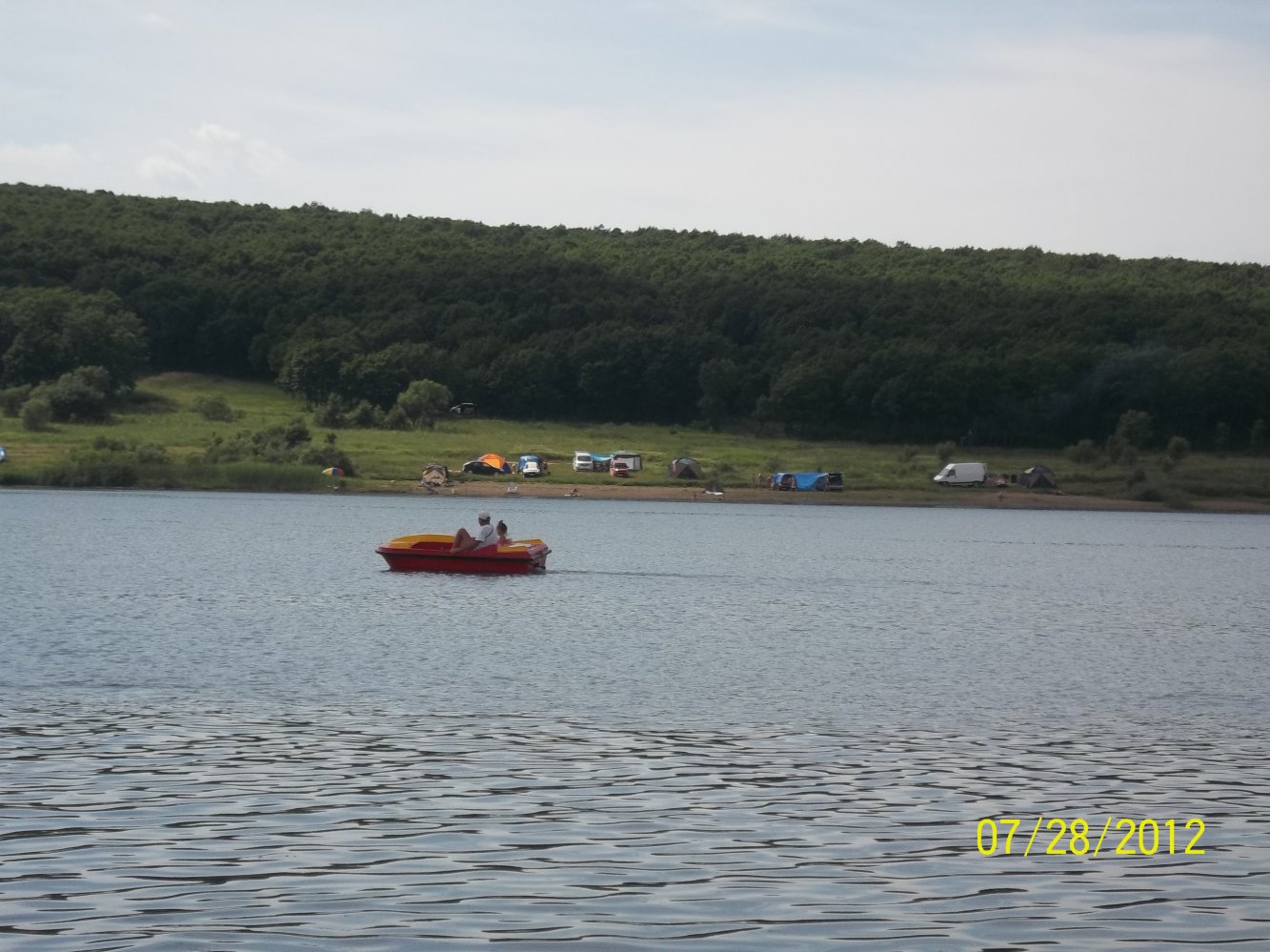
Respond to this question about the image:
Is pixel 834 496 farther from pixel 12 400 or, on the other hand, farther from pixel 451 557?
pixel 451 557

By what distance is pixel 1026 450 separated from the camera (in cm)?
14212

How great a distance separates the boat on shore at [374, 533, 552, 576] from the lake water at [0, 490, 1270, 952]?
237cm

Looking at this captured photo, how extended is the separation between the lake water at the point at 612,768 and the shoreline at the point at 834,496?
61687 millimetres

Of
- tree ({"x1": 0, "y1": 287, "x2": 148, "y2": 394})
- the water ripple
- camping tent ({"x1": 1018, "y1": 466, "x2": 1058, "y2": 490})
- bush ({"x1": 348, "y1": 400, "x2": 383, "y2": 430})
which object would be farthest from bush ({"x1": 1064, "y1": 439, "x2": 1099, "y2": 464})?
the water ripple

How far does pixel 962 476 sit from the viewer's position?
121438 mm

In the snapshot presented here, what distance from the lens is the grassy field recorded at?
115m

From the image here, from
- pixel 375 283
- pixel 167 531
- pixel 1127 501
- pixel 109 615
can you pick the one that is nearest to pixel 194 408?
pixel 375 283

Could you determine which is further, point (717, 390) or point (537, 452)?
point (717, 390)

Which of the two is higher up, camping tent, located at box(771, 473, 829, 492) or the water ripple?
camping tent, located at box(771, 473, 829, 492)

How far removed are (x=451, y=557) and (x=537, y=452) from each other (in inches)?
2880

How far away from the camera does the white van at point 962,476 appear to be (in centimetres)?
12131

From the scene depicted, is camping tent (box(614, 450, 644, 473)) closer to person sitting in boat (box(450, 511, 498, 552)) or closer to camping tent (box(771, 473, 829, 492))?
camping tent (box(771, 473, 829, 492))

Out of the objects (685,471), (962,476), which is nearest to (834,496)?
(685,471)

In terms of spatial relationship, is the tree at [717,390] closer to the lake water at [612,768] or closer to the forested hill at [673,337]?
the forested hill at [673,337]
